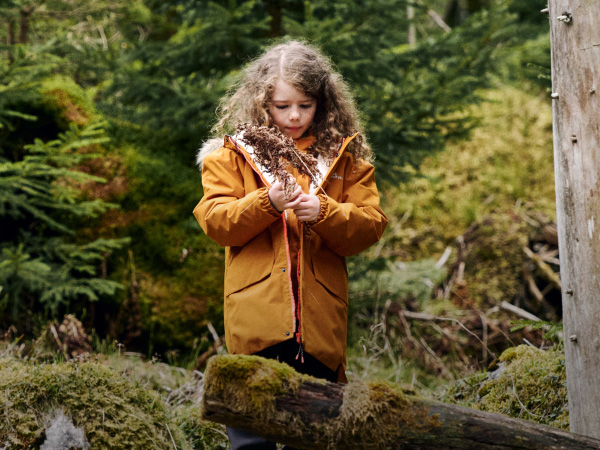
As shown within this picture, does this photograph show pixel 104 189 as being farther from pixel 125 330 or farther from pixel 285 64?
pixel 285 64

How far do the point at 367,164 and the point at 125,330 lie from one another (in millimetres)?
3080

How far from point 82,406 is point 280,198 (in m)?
1.54

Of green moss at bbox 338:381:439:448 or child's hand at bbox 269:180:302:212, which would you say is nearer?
green moss at bbox 338:381:439:448

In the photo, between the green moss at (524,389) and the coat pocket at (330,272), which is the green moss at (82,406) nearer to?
the coat pocket at (330,272)

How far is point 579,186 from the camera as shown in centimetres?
229

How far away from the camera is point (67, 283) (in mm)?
4641

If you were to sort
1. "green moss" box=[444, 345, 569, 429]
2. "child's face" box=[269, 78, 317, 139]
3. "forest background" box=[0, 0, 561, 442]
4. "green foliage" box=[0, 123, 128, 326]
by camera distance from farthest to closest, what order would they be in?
"forest background" box=[0, 0, 561, 442] → "green foliage" box=[0, 123, 128, 326] → "green moss" box=[444, 345, 569, 429] → "child's face" box=[269, 78, 317, 139]

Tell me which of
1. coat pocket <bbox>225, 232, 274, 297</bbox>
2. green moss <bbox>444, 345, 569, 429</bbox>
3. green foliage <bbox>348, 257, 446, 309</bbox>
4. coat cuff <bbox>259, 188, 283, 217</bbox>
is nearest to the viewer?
coat cuff <bbox>259, 188, 283, 217</bbox>

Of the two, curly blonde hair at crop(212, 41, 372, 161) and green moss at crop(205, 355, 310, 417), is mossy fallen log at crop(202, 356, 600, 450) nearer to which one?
green moss at crop(205, 355, 310, 417)

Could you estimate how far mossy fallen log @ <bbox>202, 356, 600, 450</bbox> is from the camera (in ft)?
6.47

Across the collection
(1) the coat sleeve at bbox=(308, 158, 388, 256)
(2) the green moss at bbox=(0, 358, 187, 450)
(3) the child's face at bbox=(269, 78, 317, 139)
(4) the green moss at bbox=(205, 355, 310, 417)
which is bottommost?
(2) the green moss at bbox=(0, 358, 187, 450)

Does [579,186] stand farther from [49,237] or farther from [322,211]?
[49,237]

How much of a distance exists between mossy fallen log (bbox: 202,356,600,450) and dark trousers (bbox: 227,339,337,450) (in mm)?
437

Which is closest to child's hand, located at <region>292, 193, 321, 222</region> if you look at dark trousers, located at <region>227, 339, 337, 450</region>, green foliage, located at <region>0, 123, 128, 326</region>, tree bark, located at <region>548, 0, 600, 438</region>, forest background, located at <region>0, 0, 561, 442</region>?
dark trousers, located at <region>227, 339, 337, 450</region>
